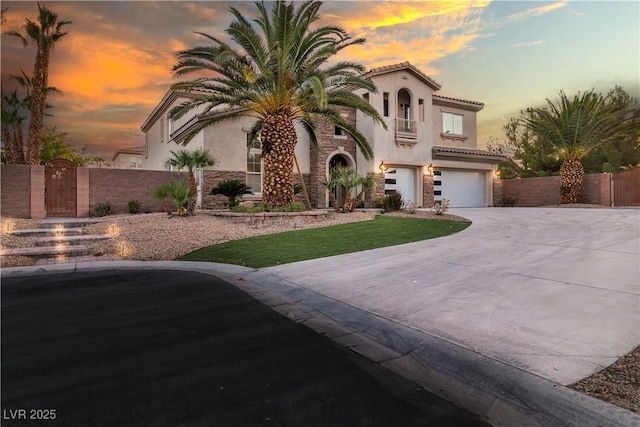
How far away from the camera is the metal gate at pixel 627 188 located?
22.6m

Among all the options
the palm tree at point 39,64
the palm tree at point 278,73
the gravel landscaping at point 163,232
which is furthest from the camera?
the palm tree at point 39,64

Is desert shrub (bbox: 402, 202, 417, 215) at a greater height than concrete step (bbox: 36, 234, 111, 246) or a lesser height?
greater

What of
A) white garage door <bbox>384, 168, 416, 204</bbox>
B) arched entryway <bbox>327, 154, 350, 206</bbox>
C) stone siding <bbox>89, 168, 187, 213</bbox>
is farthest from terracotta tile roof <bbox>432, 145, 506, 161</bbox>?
stone siding <bbox>89, 168, 187, 213</bbox>

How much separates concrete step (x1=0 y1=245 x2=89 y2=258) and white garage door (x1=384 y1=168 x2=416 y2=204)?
1713 centimetres

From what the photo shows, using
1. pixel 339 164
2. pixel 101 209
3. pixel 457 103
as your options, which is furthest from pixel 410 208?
pixel 101 209

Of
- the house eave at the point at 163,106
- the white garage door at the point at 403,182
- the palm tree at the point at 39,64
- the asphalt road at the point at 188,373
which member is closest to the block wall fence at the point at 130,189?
the white garage door at the point at 403,182

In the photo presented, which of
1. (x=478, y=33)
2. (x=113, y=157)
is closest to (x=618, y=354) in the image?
(x=478, y=33)

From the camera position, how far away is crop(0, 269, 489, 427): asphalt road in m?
2.66

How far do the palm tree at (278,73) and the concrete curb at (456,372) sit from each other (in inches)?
398

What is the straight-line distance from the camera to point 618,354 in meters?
3.62

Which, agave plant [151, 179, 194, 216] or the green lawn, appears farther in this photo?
agave plant [151, 179, 194, 216]

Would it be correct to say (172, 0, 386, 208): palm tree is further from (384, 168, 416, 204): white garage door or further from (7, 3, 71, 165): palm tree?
(7, 3, 71, 165): palm tree

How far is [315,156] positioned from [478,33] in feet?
36.1

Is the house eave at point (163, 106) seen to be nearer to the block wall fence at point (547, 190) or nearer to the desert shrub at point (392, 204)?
the desert shrub at point (392, 204)
